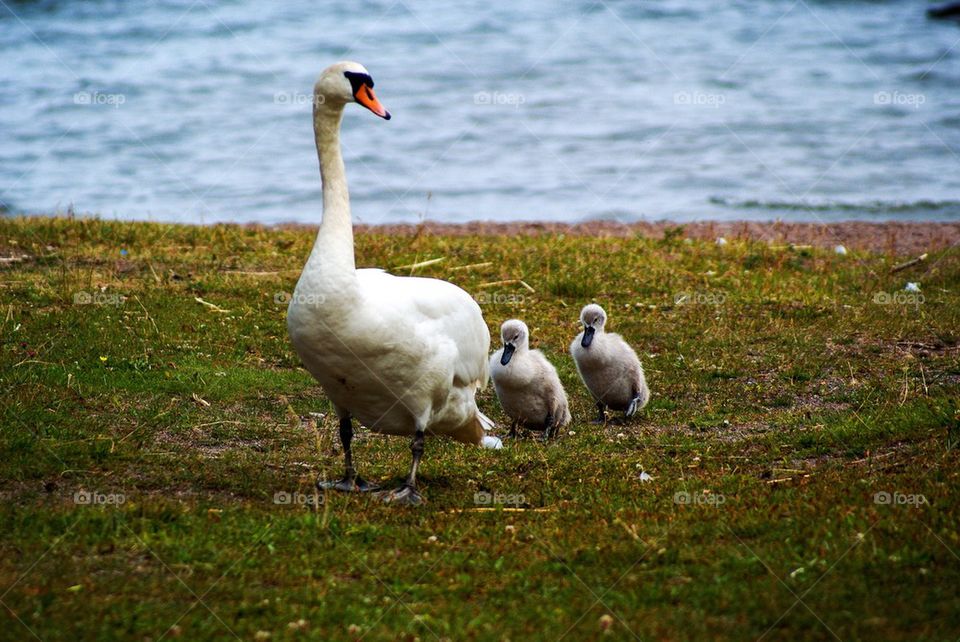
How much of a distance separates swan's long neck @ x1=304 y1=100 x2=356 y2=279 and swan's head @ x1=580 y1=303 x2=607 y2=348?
3321 millimetres

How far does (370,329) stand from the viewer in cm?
693

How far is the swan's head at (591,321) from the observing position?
1014 cm

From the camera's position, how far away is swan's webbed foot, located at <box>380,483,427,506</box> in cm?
723

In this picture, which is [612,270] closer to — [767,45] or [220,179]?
[220,179]

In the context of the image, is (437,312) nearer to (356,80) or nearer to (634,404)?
(356,80)

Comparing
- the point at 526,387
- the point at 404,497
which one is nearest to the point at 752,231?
the point at 526,387

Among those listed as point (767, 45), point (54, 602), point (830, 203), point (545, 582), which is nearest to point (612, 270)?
point (545, 582)

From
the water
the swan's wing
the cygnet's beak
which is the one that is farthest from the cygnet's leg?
the water

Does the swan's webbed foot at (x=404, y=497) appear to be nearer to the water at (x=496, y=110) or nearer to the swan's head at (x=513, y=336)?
the swan's head at (x=513, y=336)

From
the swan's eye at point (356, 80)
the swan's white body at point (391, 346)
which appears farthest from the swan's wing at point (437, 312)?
the swan's eye at point (356, 80)

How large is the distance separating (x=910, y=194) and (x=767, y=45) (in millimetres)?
19771

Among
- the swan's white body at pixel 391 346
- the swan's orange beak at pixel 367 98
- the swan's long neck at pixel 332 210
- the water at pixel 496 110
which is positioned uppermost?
the swan's orange beak at pixel 367 98

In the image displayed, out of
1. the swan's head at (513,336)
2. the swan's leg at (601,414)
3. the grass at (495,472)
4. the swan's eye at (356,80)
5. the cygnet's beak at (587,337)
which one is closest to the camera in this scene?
the grass at (495,472)

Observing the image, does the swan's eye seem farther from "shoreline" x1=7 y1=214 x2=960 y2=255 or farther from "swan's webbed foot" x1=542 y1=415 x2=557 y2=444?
"shoreline" x1=7 y1=214 x2=960 y2=255
